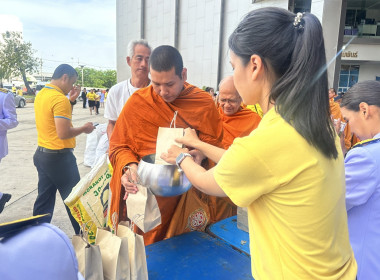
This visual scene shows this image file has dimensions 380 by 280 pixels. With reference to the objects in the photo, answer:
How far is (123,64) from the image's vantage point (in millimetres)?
19219

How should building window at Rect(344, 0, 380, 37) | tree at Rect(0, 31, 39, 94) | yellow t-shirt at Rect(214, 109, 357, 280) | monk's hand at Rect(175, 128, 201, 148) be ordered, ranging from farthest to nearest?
1. tree at Rect(0, 31, 39, 94)
2. building window at Rect(344, 0, 380, 37)
3. monk's hand at Rect(175, 128, 201, 148)
4. yellow t-shirt at Rect(214, 109, 357, 280)

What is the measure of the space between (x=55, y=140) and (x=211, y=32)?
13.8 m

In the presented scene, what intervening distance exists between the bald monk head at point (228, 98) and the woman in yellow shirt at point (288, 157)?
1.83 m

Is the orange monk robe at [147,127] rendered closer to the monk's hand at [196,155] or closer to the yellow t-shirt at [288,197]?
the monk's hand at [196,155]

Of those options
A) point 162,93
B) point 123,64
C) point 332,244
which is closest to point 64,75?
point 162,93

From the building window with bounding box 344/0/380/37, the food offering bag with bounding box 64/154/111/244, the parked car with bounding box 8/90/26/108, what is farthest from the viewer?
the parked car with bounding box 8/90/26/108

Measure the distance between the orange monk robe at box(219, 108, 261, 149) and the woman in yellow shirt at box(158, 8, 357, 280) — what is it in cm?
190

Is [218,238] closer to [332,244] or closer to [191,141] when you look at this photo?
[191,141]

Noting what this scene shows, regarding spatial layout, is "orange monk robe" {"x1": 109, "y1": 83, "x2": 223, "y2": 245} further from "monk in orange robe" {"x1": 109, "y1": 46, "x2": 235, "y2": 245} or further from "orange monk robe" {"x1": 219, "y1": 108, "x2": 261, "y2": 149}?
"orange monk robe" {"x1": 219, "y1": 108, "x2": 261, "y2": 149}

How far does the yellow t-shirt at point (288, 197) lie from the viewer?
76 centimetres

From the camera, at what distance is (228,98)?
281 cm

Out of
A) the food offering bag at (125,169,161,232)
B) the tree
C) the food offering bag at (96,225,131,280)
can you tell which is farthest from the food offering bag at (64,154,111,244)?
the tree

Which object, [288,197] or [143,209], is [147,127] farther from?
[288,197]

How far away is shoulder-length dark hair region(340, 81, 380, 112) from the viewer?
155 cm
